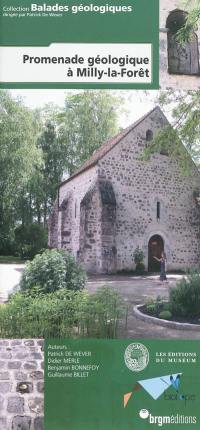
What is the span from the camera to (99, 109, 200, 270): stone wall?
491 centimetres

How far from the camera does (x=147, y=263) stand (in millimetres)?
4930

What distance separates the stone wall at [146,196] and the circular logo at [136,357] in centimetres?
81

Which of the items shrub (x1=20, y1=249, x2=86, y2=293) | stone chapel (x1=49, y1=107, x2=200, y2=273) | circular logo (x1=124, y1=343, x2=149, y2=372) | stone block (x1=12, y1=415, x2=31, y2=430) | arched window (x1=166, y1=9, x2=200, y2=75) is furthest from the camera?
stone chapel (x1=49, y1=107, x2=200, y2=273)

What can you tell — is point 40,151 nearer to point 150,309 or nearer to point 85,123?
point 85,123

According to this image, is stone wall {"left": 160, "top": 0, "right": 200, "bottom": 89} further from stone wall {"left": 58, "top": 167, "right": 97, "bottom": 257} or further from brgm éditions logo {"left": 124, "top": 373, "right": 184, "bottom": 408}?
brgm éditions logo {"left": 124, "top": 373, "right": 184, "bottom": 408}

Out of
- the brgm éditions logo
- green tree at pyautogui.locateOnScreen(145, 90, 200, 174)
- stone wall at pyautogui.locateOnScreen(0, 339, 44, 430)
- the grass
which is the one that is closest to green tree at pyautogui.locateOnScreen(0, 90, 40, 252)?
the grass

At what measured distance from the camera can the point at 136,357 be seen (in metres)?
4.53

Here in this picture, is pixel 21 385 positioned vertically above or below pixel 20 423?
above

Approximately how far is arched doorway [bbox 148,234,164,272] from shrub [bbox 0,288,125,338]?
20.4 inches

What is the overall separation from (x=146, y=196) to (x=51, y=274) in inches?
48.4

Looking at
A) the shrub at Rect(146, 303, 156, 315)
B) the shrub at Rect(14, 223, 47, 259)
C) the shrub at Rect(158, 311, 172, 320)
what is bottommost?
the shrub at Rect(158, 311, 172, 320)

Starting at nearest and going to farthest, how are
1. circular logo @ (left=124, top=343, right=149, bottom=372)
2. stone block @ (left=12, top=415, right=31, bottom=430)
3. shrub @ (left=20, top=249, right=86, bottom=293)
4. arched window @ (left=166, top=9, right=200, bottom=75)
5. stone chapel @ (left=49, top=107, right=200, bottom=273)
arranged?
1. stone block @ (left=12, top=415, right=31, bottom=430)
2. circular logo @ (left=124, top=343, right=149, bottom=372)
3. shrub @ (left=20, top=249, right=86, bottom=293)
4. arched window @ (left=166, top=9, right=200, bottom=75)
5. stone chapel @ (left=49, top=107, right=200, bottom=273)

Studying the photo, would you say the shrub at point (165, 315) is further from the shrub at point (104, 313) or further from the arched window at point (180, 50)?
the arched window at point (180, 50)

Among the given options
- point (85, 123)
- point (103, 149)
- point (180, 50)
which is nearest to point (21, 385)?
point (103, 149)
